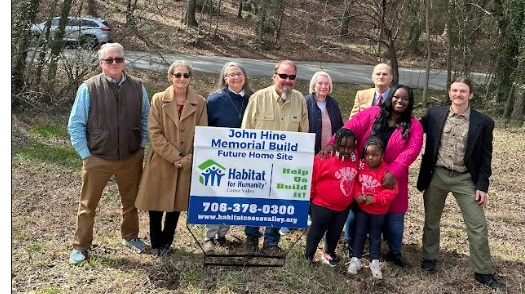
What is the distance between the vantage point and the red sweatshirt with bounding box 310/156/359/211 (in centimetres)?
482

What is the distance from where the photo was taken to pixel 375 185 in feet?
15.9

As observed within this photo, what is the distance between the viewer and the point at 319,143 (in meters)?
5.45

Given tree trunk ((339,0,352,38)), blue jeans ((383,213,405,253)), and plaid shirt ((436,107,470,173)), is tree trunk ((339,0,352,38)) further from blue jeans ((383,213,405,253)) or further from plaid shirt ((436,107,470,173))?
blue jeans ((383,213,405,253))

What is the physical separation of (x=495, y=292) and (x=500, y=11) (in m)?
14.4

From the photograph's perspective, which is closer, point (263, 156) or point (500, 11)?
point (263, 156)

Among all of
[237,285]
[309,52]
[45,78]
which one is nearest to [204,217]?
[237,285]

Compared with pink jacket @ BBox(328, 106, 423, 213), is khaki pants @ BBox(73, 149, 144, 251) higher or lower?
lower

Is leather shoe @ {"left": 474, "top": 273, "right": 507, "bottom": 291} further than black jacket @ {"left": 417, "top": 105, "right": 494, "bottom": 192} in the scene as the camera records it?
Yes

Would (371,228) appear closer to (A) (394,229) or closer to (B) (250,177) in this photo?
(A) (394,229)

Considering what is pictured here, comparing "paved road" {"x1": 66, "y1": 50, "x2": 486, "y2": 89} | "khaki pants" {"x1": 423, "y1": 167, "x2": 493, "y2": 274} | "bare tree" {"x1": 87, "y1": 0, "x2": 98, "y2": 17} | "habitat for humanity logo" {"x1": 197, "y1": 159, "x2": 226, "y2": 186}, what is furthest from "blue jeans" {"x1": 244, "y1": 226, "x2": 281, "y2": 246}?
"bare tree" {"x1": 87, "y1": 0, "x2": 98, "y2": 17}

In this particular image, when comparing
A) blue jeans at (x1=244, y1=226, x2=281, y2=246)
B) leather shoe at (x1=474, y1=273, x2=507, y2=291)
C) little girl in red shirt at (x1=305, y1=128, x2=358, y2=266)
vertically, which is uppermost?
little girl in red shirt at (x1=305, y1=128, x2=358, y2=266)

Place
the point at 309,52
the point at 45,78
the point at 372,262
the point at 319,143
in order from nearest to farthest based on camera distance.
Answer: the point at 372,262, the point at 319,143, the point at 45,78, the point at 309,52

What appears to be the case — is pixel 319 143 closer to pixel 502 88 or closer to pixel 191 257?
pixel 191 257

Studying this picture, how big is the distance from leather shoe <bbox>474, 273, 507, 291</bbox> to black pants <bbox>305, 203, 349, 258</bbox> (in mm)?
1461
